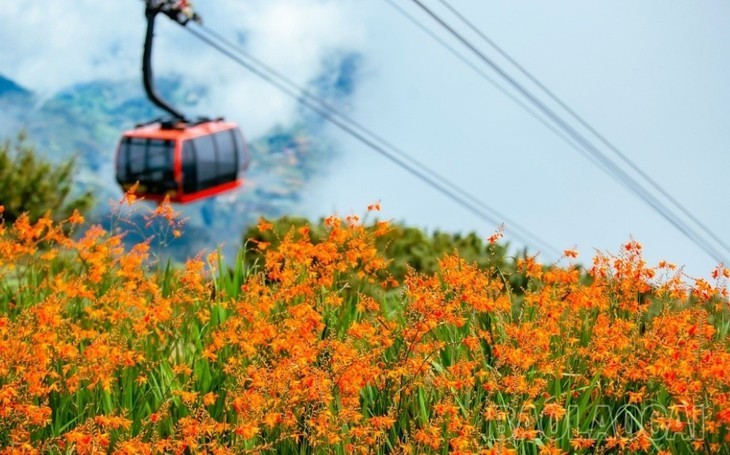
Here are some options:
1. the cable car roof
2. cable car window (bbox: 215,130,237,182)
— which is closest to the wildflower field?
the cable car roof

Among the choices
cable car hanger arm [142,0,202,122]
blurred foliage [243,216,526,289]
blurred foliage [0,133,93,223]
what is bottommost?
blurred foliage [0,133,93,223]

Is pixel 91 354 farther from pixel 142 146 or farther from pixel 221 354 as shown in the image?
pixel 142 146

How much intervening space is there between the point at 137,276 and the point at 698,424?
3.37 meters

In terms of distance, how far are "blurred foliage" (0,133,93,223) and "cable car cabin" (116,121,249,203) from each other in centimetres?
165

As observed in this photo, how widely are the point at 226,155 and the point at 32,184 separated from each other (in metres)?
4.18

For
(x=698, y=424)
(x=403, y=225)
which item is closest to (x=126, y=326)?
(x=698, y=424)

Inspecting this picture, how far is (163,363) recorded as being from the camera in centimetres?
508

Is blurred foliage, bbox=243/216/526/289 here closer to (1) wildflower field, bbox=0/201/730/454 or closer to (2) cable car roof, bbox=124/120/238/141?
(1) wildflower field, bbox=0/201/730/454

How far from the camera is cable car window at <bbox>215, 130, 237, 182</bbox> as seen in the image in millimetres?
20783

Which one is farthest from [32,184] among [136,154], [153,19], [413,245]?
[413,245]

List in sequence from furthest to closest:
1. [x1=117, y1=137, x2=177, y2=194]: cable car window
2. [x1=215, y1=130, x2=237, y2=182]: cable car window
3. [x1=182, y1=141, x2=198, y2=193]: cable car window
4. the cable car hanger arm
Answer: [x1=215, y1=130, x2=237, y2=182]: cable car window, [x1=117, y1=137, x2=177, y2=194]: cable car window, [x1=182, y1=141, x2=198, y2=193]: cable car window, the cable car hanger arm

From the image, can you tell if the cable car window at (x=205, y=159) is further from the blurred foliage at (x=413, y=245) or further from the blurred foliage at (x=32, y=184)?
the blurred foliage at (x=413, y=245)

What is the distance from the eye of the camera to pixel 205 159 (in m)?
20.3

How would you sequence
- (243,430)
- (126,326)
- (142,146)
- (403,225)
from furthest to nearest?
(142,146) < (403,225) < (126,326) < (243,430)
